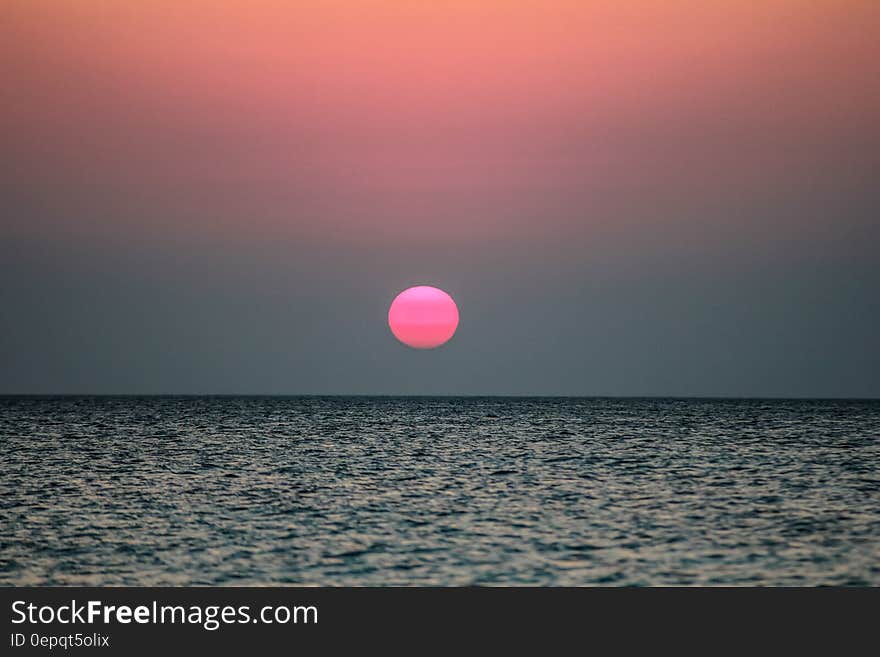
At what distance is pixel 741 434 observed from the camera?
4023 inches

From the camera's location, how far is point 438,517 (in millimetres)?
35781

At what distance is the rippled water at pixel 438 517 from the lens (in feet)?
86.3

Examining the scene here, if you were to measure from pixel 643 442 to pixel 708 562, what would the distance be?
61482mm

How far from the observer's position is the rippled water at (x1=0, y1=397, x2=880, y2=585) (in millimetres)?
26297

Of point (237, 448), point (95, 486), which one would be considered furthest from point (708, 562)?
point (237, 448)

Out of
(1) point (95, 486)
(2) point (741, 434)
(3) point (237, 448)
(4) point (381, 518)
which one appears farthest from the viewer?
(2) point (741, 434)

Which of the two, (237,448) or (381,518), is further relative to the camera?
(237,448)
